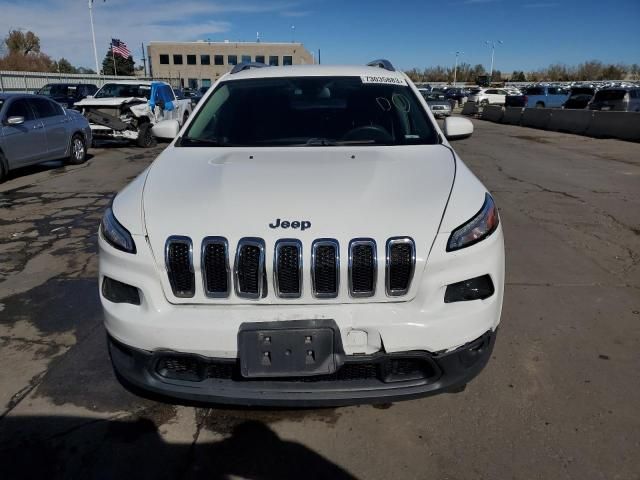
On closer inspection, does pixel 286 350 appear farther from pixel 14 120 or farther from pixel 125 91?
pixel 125 91

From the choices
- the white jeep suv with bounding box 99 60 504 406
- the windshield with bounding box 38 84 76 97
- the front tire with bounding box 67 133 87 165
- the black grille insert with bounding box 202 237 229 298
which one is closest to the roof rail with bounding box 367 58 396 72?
the white jeep suv with bounding box 99 60 504 406

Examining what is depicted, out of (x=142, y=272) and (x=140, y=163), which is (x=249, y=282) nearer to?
(x=142, y=272)

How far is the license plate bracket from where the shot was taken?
2127 millimetres

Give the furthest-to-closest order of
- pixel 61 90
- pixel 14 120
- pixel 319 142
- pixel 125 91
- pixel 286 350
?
pixel 61 90
pixel 125 91
pixel 14 120
pixel 319 142
pixel 286 350

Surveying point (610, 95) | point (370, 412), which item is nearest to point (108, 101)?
point (370, 412)

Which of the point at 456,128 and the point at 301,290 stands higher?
the point at 456,128

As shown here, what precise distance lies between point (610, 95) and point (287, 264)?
2443cm

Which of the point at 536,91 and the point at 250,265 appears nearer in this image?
the point at 250,265

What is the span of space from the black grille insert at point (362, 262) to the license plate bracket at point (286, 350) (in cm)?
24

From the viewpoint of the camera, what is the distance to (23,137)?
966cm

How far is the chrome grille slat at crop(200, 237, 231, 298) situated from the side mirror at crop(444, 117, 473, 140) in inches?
101

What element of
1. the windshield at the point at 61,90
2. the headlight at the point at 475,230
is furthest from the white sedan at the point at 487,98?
the headlight at the point at 475,230

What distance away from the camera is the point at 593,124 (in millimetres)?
19047

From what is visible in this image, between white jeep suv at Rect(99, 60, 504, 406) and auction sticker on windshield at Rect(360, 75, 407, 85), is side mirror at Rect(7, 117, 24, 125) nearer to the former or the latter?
auction sticker on windshield at Rect(360, 75, 407, 85)
